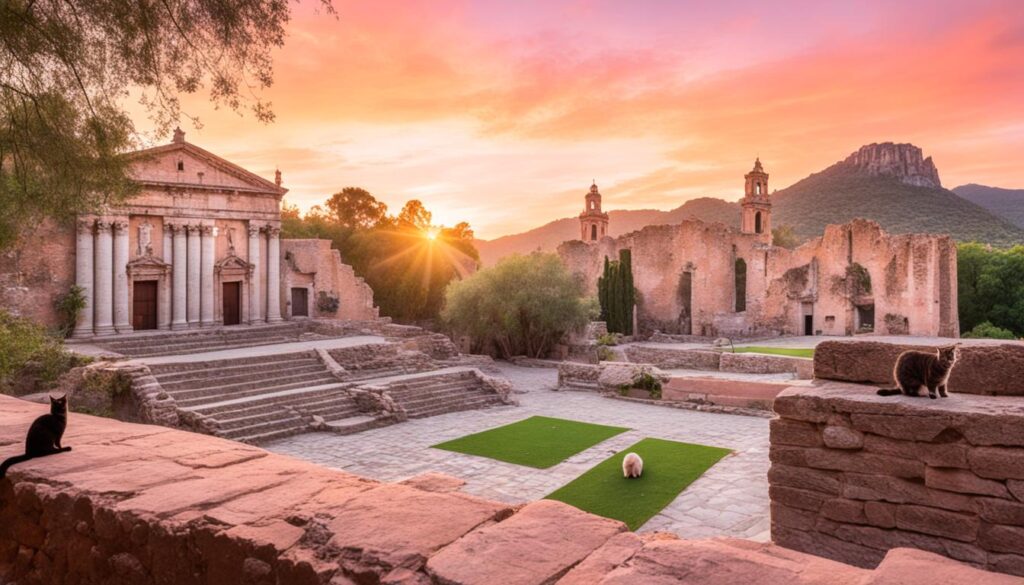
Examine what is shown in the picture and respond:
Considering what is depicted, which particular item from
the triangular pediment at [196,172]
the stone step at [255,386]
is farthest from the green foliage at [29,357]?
the triangular pediment at [196,172]

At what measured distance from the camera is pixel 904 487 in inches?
157

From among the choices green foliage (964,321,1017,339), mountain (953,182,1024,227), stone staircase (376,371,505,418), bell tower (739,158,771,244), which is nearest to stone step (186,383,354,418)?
stone staircase (376,371,505,418)

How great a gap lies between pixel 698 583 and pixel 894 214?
68080mm

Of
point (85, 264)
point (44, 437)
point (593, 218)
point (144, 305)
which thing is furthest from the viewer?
point (593, 218)

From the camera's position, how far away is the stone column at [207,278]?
88.8 feet

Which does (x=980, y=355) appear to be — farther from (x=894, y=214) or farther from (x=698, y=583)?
(x=894, y=214)

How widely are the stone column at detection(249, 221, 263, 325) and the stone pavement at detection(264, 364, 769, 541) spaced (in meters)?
14.7

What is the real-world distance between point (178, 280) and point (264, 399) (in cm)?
1221

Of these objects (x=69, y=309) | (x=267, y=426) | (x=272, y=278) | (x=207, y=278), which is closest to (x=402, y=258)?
(x=272, y=278)

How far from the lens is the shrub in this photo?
32906 millimetres

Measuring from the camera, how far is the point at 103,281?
2400 cm

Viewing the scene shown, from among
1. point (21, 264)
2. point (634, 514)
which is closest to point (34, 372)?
point (21, 264)

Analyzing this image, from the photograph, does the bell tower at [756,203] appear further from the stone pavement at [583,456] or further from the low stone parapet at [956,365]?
the low stone parapet at [956,365]

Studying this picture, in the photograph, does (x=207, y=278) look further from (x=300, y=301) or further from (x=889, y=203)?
(x=889, y=203)
